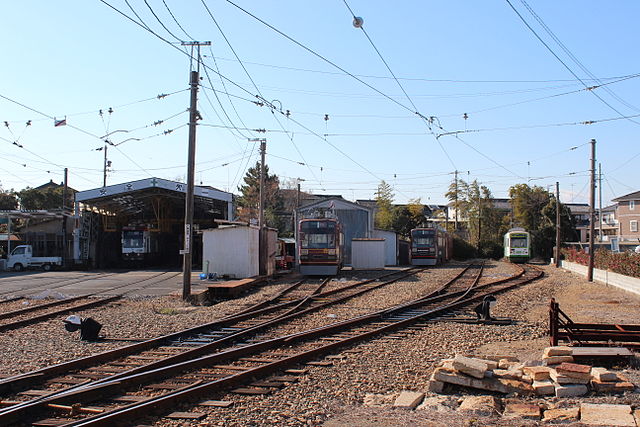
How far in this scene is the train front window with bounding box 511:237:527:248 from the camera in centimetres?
4941

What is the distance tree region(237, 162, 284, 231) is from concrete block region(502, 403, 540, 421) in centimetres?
5482

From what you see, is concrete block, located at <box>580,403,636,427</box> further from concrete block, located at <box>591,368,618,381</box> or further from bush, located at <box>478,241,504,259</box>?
bush, located at <box>478,241,504,259</box>

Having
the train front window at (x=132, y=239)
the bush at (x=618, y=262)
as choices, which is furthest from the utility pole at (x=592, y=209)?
the train front window at (x=132, y=239)

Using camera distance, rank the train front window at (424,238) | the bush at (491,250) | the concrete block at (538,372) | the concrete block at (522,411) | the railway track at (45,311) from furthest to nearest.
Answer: the bush at (491,250) → the train front window at (424,238) → the railway track at (45,311) → the concrete block at (538,372) → the concrete block at (522,411)

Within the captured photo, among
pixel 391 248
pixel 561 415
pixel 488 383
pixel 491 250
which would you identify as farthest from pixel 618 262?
pixel 491 250

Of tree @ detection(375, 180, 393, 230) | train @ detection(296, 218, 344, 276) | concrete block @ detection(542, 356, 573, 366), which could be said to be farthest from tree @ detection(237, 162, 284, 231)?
concrete block @ detection(542, 356, 573, 366)

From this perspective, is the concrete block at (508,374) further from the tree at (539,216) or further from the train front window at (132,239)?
the tree at (539,216)

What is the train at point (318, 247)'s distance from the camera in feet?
96.5

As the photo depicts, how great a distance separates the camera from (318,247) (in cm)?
2955

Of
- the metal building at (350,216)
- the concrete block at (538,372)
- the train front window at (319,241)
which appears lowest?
the concrete block at (538,372)

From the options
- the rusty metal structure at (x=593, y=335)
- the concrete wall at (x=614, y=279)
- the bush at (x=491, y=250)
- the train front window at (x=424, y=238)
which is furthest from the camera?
the bush at (x=491, y=250)

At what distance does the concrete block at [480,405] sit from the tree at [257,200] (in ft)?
179

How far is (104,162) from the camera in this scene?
171 ft

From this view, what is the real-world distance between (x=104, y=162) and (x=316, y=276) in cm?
2939
